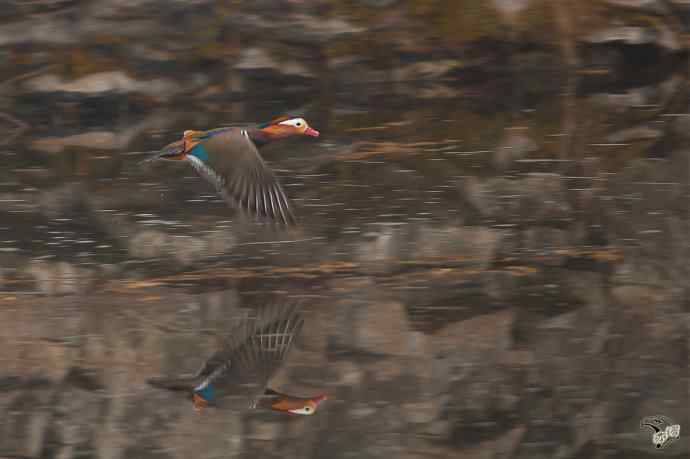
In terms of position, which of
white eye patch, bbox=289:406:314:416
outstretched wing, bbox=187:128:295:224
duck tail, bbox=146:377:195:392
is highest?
outstretched wing, bbox=187:128:295:224

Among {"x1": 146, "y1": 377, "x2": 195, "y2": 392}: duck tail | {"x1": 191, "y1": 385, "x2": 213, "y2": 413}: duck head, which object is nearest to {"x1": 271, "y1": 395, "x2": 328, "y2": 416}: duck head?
{"x1": 191, "y1": 385, "x2": 213, "y2": 413}: duck head

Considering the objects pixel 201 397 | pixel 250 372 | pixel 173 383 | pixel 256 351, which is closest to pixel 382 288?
pixel 256 351

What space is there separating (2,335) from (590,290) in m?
3.33

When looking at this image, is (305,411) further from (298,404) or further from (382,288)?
(382,288)

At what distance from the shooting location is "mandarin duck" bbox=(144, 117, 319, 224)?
8.94 m

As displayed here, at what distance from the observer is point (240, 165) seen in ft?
29.9

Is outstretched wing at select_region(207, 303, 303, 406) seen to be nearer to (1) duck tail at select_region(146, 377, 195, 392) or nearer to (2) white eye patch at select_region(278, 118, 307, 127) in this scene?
(1) duck tail at select_region(146, 377, 195, 392)

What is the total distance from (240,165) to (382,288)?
1.26 m

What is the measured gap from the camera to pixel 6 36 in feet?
58.1

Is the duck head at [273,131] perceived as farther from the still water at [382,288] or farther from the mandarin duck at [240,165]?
the still water at [382,288]

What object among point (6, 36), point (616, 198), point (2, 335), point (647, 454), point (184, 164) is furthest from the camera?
point (6, 36)

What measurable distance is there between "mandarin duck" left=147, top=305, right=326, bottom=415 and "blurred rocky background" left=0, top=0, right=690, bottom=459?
0.37ft

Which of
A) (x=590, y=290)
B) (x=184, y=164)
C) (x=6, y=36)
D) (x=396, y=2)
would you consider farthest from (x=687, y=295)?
(x=6, y=36)

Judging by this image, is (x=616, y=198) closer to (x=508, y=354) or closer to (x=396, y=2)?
(x=508, y=354)
